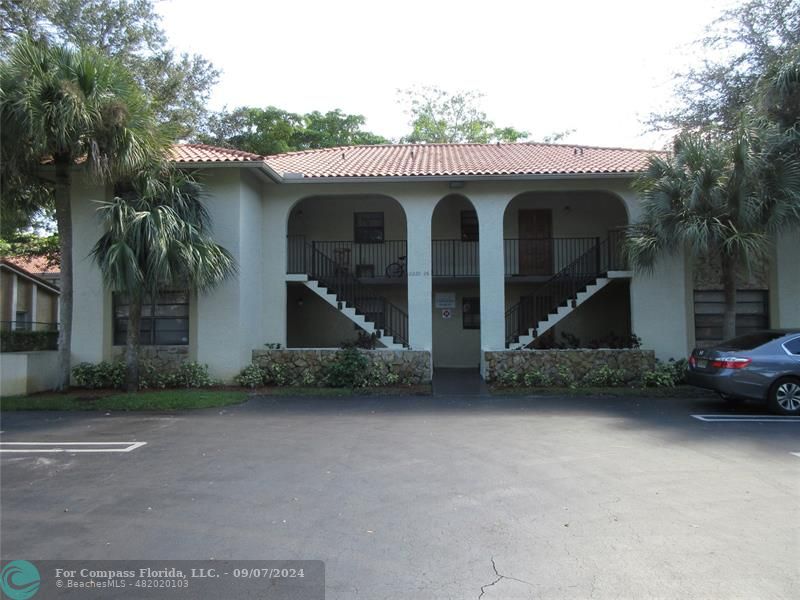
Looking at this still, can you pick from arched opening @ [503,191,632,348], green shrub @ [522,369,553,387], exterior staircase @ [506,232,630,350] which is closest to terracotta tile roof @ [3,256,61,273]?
arched opening @ [503,191,632,348]

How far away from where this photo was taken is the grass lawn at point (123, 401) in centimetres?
1014

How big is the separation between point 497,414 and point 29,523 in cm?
687

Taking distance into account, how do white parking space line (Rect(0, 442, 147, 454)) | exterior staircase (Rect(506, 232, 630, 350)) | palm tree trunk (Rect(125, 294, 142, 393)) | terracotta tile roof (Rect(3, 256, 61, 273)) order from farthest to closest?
terracotta tile roof (Rect(3, 256, 61, 273)) < exterior staircase (Rect(506, 232, 630, 350)) < palm tree trunk (Rect(125, 294, 142, 393)) < white parking space line (Rect(0, 442, 147, 454))

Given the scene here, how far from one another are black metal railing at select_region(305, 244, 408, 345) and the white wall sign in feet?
4.22

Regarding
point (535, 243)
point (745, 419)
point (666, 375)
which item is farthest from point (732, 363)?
point (535, 243)

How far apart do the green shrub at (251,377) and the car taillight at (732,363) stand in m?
9.44

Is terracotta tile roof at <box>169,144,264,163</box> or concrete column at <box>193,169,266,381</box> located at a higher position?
terracotta tile roof at <box>169,144,264,163</box>

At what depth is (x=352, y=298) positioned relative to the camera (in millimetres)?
14578

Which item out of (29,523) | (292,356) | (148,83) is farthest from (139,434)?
(148,83)

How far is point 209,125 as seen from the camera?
76.9 feet

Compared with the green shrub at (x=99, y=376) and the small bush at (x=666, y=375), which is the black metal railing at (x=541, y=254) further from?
the green shrub at (x=99, y=376)

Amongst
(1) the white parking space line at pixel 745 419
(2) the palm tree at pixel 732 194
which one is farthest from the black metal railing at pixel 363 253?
(1) the white parking space line at pixel 745 419

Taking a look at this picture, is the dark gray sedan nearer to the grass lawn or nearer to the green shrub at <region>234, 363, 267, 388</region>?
the grass lawn

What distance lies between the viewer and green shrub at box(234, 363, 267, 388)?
12.3 m
